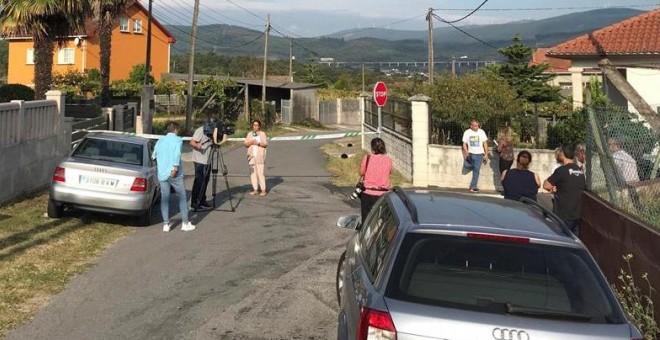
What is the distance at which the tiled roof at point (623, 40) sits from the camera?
20.0 meters

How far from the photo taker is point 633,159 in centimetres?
691

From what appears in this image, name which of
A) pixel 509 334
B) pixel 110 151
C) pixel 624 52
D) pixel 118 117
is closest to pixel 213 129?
pixel 110 151

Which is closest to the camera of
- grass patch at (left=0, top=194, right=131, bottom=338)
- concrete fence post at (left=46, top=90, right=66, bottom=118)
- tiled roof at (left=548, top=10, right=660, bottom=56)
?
grass patch at (left=0, top=194, right=131, bottom=338)

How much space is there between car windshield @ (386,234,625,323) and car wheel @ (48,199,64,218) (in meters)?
7.85

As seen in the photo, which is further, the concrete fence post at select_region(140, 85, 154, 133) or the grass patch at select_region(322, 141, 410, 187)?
the concrete fence post at select_region(140, 85, 154, 133)

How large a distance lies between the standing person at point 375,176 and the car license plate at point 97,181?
3929 millimetres

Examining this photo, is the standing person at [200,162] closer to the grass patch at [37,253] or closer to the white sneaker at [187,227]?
the white sneaker at [187,227]

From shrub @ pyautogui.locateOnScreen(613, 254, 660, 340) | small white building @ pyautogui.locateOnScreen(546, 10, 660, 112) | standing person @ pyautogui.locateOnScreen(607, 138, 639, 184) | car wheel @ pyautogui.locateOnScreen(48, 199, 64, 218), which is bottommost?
shrub @ pyautogui.locateOnScreen(613, 254, 660, 340)

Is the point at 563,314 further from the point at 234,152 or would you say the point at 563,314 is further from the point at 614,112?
the point at 234,152

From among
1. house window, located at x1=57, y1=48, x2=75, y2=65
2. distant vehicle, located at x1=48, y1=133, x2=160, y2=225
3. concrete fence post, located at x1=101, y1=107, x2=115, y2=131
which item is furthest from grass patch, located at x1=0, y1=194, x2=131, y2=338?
house window, located at x1=57, y1=48, x2=75, y2=65

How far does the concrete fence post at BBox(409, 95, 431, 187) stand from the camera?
53.7 feet

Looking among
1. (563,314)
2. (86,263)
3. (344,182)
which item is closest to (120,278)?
(86,263)

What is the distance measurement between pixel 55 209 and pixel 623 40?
17.7 metres

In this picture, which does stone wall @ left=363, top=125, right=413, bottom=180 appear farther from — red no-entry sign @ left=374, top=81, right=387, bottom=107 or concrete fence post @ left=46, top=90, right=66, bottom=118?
concrete fence post @ left=46, top=90, right=66, bottom=118
